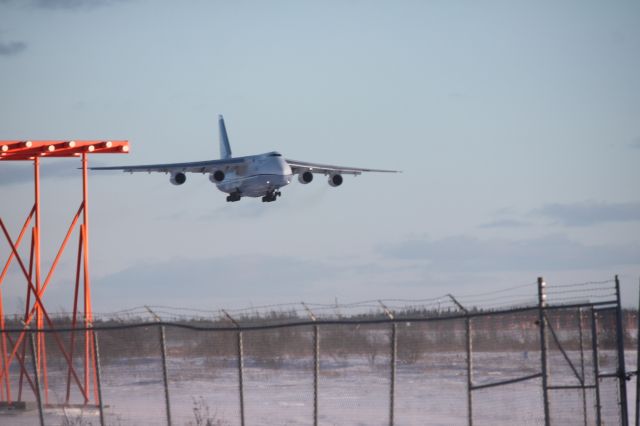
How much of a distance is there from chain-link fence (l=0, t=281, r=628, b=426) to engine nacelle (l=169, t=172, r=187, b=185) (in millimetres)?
22327

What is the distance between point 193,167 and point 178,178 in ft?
12.7

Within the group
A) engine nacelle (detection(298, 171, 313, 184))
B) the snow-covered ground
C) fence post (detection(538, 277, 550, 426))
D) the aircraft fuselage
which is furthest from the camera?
engine nacelle (detection(298, 171, 313, 184))

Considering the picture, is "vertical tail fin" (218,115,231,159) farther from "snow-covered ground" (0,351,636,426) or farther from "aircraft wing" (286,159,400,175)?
"snow-covered ground" (0,351,636,426)

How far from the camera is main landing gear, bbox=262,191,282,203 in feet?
173

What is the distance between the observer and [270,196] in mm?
52938

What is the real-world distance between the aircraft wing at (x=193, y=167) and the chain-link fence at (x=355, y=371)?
23.2 m

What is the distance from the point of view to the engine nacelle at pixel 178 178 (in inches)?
2064

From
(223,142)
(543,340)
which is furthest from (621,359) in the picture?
(223,142)

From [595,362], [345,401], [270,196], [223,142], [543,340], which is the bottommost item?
[345,401]

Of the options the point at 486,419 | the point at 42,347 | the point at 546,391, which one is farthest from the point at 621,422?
the point at 42,347

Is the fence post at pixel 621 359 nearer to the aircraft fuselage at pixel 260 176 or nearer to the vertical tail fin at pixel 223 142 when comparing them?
the aircraft fuselage at pixel 260 176

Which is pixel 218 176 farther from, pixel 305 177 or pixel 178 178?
pixel 305 177

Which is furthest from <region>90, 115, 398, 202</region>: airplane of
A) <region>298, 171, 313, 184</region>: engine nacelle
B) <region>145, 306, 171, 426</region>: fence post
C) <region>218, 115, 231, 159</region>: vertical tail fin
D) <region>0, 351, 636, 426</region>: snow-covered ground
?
<region>145, 306, 171, 426</region>: fence post

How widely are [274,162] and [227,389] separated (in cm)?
2538
